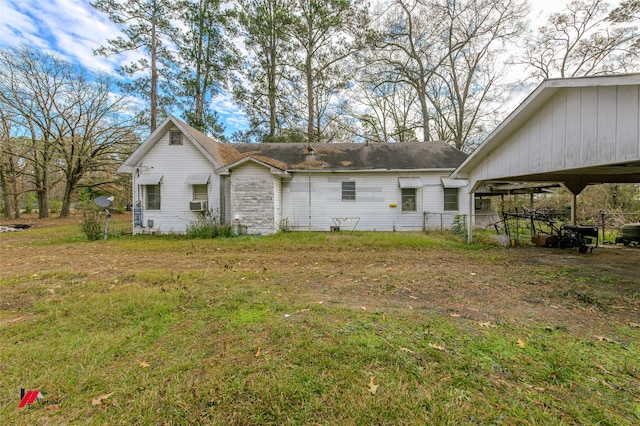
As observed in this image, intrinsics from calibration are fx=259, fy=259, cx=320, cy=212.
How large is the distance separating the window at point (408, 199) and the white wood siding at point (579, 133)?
605 centimetres

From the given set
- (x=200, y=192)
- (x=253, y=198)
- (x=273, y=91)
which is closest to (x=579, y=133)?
(x=253, y=198)

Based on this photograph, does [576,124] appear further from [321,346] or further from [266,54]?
[266,54]

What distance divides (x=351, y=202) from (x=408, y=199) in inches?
114

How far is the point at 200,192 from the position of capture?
491 inches

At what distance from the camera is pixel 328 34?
1902 centimetres

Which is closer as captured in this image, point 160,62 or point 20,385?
point 20,385

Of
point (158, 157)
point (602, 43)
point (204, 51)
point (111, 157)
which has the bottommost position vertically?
point (158, 157)

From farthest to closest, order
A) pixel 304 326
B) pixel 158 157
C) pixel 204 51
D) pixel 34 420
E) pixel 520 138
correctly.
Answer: pixel 204 51 → pixel 158 157 → pixel 520 138 → pixel 304 326 → pixel 34 420

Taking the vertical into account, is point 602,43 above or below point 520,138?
above

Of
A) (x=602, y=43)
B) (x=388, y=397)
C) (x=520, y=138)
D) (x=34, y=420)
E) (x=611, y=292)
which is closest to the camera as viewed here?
(x=34, y=420)

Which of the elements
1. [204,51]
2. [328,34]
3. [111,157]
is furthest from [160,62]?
[328,34]

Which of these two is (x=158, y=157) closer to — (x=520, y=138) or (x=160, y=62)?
(x=160, y=62)

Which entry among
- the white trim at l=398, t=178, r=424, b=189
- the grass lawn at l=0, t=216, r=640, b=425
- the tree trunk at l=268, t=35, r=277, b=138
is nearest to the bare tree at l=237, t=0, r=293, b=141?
the tree trunk at l=268, t=35, r=277, b=138

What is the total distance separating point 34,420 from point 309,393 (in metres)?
1.90
